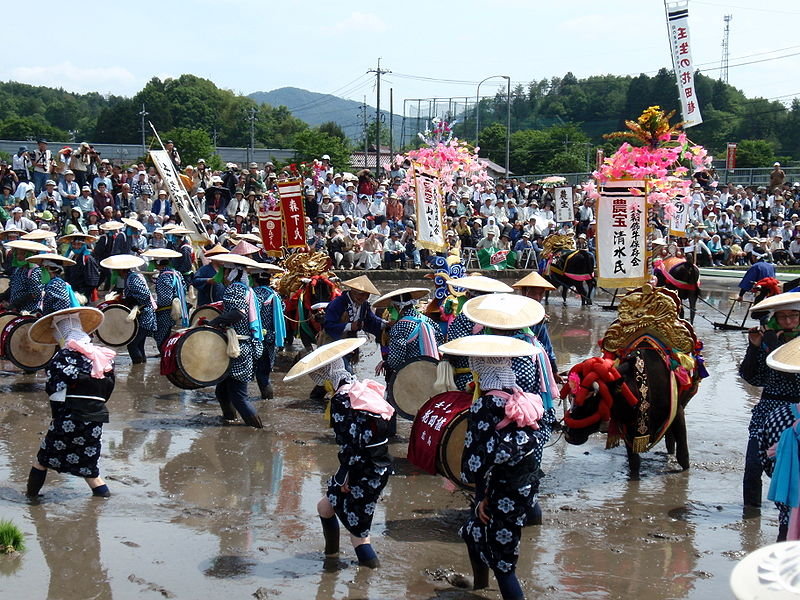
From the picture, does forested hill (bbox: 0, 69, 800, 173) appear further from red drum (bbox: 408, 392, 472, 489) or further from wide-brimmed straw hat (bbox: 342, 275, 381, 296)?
red drum (bbox: 408, 392, 472, 489)

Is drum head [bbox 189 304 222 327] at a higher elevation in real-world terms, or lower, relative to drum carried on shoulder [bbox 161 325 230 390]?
higher

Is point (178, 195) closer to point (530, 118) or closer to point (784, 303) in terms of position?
point (784, 303)

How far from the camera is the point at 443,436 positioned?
6996 millimetres

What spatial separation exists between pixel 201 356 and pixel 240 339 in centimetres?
43

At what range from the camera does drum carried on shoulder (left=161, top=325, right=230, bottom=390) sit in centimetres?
1013

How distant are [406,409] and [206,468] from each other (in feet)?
6.11

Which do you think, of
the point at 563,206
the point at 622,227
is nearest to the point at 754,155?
the point at 563,206

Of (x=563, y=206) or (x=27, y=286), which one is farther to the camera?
(x=563, y=206)

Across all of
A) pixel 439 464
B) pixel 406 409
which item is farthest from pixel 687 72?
pixel 439 464

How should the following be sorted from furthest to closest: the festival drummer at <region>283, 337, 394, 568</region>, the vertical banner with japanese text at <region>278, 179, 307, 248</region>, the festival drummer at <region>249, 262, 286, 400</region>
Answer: the vertical banner with japanese text at <region>278, 179, 307, 248</region> < the festival drummer at <region>249, 262, 286, 400</region> < the festival drummer at <region>283, 337, 394, 568</region>

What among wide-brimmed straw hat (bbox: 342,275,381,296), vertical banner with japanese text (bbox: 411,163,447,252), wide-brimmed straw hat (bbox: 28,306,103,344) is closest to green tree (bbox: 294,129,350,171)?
vertical banner with japanese text (bbox: 411,163,447,252)

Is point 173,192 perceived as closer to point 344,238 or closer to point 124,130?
point 344,238

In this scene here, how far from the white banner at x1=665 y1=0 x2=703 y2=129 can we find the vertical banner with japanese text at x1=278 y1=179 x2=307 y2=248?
14.5m

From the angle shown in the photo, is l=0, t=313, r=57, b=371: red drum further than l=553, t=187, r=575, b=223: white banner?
No
